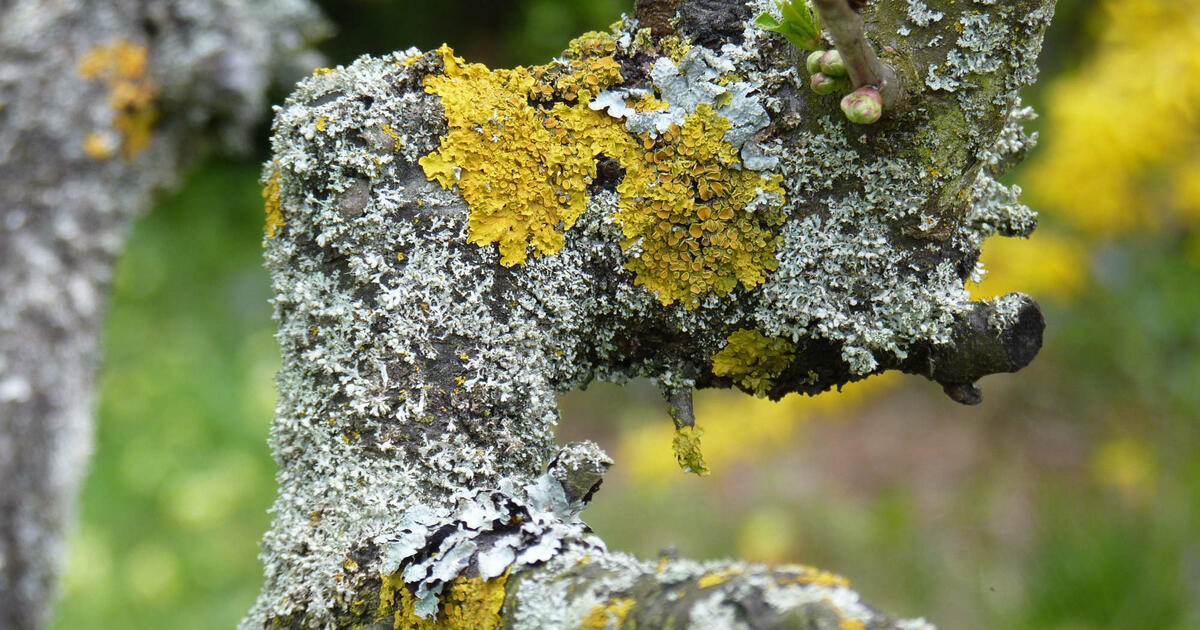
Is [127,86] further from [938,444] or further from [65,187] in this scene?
[938,444]

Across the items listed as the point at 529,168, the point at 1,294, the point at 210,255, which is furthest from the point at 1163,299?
the point at 210,255

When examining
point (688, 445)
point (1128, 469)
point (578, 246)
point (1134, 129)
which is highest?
point (1134, 129)

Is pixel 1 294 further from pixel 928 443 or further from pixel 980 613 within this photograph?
pixel 928 443

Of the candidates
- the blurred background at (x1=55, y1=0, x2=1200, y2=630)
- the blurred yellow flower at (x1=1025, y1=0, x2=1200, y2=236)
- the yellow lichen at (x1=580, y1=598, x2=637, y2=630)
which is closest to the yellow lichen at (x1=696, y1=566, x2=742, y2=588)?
the yellow lichen at (x1=580, y1=598, x2=637, y2=630)

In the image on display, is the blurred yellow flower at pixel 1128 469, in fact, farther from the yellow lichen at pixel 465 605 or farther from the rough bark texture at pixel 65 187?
the rough bark texture at pixel 65 187

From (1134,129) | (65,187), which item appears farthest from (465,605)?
(1134,129)

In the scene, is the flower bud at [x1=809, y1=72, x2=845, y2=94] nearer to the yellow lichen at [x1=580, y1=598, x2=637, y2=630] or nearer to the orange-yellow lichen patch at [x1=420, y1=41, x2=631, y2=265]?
the orange-yellow lichen patch at [x1=420, y1=41, x2=631, y2=265]

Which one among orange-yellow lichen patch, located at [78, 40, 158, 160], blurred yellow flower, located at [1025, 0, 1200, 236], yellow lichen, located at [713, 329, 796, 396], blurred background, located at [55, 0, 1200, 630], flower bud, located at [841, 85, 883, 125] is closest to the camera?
flower bud, located at [841, 85, 883, 125]

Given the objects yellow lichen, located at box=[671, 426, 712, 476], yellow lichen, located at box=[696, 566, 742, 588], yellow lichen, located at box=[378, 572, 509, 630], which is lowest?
yellow lichen, located at box=[696, 566, 742, 588]

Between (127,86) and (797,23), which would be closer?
(797,23)
